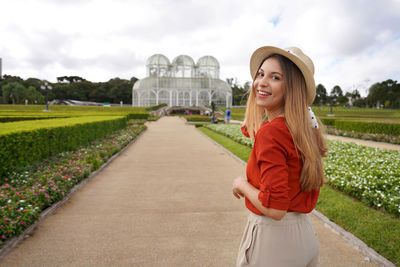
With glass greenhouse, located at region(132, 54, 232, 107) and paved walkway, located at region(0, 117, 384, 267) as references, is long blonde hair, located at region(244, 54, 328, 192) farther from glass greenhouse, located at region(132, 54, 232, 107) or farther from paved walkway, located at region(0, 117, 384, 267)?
glass greenhouse, located at region(132, 54, 232, 107)

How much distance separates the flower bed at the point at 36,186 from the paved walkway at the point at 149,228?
22cm

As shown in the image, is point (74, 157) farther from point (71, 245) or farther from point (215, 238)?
point (215, 238)

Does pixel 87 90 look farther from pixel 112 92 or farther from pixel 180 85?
pixel 180 85

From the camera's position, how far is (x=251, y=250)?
128 cm

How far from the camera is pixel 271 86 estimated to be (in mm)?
1249

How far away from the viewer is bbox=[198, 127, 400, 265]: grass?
3.00m

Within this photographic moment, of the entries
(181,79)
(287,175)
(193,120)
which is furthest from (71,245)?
(181,79)

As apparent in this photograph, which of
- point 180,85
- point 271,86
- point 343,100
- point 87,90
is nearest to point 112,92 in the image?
point 87,90

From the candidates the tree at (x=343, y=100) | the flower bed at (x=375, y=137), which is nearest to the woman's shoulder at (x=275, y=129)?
the flower bed at (x=375, y=137)

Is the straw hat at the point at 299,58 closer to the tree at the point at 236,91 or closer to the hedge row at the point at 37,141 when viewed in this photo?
the hedge row at the point at 37,141

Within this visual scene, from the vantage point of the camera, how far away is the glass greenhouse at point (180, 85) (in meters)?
51.2

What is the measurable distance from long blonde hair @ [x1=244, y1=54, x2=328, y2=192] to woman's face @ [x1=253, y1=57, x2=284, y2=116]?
2 cm

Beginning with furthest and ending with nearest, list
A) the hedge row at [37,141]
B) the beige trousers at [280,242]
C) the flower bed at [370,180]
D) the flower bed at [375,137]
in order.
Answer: the flower bed at [375,137] < the hedge row at [37,141] < the flower bed at [370,180] < the beige trousers at [280,242]

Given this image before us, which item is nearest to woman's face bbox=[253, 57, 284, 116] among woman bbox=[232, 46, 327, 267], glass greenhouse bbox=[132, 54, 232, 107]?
woman bbox=[232, 46, 327, 267]
